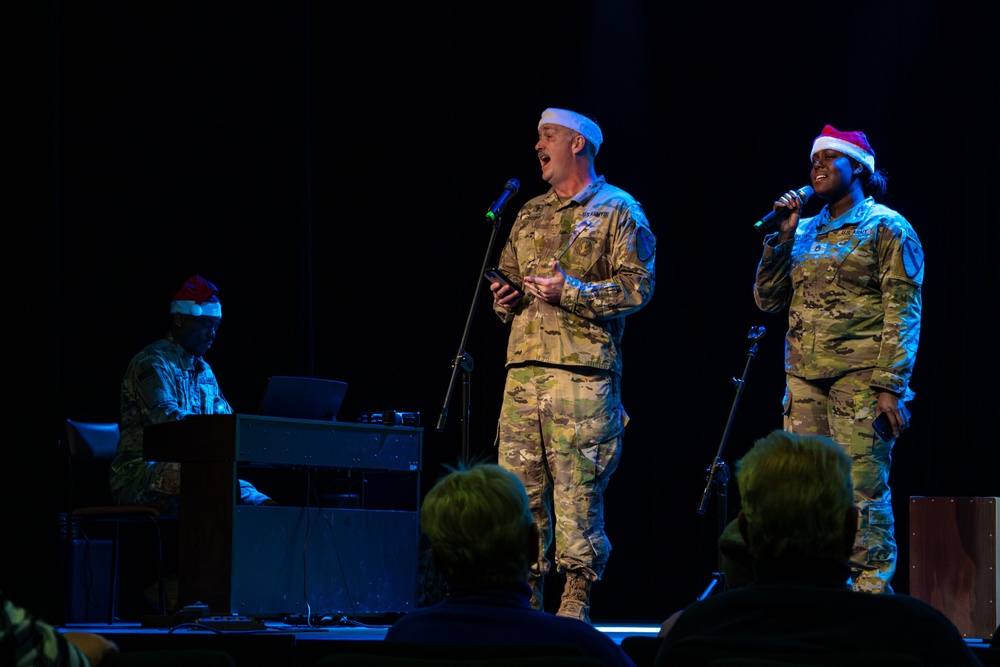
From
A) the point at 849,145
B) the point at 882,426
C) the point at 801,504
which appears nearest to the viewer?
the point at 801,504

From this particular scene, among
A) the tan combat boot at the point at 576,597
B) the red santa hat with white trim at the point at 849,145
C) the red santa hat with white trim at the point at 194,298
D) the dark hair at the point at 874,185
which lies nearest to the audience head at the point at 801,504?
the tan combat boot at the point at 576,597

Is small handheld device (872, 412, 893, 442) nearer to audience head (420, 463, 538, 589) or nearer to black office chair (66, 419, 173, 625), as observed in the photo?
audience head (420, 463, 538, 589)

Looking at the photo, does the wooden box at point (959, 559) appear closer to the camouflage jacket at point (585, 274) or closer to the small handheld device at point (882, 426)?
the small handheld device at point (882, 426)

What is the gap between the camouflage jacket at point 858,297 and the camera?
454cm

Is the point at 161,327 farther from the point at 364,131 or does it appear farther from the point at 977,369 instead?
the point at 977,369

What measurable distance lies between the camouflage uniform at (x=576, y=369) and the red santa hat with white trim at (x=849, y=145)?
0.75 m

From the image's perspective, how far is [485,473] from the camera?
7.23 feet

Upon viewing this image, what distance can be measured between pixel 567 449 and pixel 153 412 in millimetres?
2236

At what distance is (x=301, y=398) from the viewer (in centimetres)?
513

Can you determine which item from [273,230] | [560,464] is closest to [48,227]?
[560,464]

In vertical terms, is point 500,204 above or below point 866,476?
above

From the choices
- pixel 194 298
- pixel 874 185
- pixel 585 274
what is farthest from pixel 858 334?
pixel 194 298

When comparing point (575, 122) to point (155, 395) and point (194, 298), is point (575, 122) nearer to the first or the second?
point (194, 298)

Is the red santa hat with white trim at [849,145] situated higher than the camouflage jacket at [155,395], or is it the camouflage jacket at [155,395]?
the red santa hat with white trim at [849,145]
